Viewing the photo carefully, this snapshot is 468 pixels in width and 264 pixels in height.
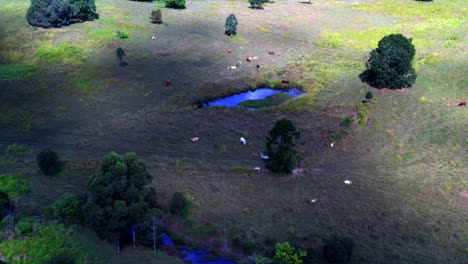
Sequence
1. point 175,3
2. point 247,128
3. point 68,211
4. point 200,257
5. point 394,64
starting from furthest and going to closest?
1. point 175,3
2. point 394,64
3. point 247,128
4. point 68,211
5. point 200,257

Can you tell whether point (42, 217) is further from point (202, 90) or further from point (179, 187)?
point (202, 90)

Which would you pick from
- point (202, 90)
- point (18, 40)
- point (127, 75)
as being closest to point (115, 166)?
point (202, 90)

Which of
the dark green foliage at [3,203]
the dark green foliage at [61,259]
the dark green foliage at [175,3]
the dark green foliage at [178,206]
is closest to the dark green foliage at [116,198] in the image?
Result: the dark green foliage at [61,259]

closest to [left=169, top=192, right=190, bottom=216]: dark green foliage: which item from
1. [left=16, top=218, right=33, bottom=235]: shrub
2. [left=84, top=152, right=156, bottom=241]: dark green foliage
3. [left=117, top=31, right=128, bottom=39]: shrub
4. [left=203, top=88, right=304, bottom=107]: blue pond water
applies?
[left=84, top=152, right=156, bottom=241]: dark green foliage

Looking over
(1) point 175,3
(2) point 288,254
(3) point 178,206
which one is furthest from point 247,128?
(1) point 175,3

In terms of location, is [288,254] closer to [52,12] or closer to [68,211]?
[68,211]

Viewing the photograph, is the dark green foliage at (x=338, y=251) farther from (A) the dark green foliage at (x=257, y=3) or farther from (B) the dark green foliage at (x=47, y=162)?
(A) the dark green foliage at (x=257, y=3)
